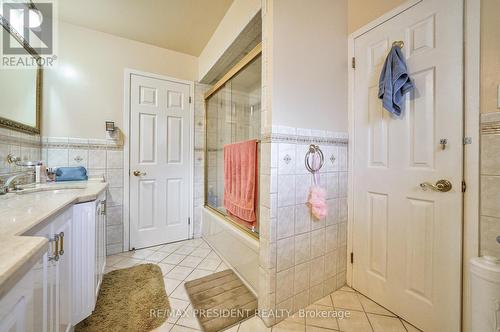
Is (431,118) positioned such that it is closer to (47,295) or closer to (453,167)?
(453,167)

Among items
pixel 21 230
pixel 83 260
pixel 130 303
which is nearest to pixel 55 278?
pixel 83 260

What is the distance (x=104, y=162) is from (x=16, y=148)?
2.42ft

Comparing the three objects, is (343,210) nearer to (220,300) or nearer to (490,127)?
(490,127)

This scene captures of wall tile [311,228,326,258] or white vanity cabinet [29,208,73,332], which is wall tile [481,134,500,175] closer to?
wall tile [311,228,326,258]

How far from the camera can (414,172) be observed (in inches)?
50.1

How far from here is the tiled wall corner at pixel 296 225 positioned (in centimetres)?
130

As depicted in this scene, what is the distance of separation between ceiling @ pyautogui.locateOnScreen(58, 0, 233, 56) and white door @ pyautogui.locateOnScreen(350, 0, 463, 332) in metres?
1.47

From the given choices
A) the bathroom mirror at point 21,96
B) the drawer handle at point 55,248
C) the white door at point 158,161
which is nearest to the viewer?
the drawer handle at point 55,248

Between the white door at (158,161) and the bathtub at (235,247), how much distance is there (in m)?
0.49

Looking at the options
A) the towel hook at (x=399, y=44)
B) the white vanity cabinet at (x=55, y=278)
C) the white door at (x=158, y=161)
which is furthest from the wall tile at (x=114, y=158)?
the towel hook at (x=399, y=44)

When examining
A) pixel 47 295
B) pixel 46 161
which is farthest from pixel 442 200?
pixel 46 161

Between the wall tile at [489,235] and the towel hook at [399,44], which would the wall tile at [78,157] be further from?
the wall tile at [489,235]

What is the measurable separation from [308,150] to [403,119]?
2.11 ft

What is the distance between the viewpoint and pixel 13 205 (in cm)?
89
